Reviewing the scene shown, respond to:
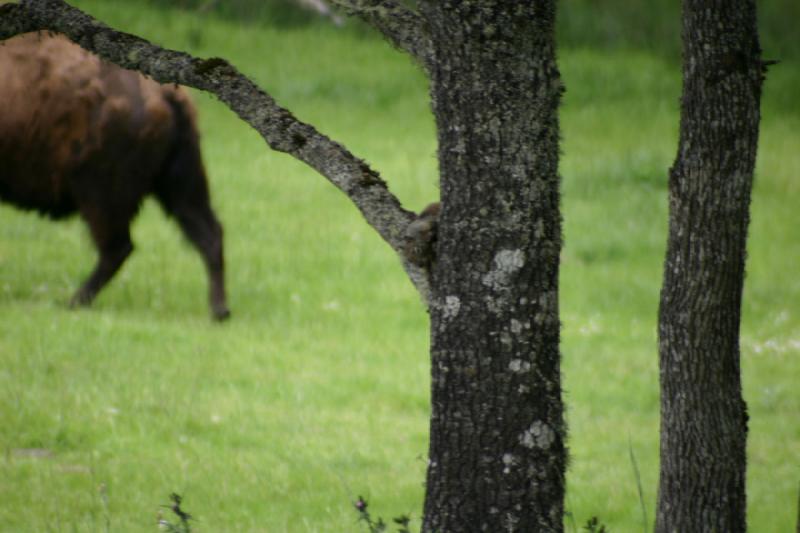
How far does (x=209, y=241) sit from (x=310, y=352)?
126cm

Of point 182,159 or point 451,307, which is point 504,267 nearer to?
point 451,307

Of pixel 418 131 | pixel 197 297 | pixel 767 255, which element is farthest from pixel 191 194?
pixel 418 131

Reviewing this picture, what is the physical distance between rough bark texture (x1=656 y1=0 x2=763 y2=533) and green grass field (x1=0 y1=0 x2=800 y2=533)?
4.66 feet

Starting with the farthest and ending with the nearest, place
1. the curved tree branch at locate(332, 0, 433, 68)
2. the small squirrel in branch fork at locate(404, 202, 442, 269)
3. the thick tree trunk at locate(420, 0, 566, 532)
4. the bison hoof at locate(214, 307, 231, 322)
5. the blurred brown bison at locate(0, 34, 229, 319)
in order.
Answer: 1. the bison hoof at locate(214, 307, 231, 322)
2. the blurred brown bison at locate(0, 34, 229, 319)
3. the curved tree branch at locate(332, 0, 433, 68)
4. the small squirrel in branch fork at locate(404, 202, 442, 269)
5. the thick tree trunk at locate(420, 0, 566, 532)

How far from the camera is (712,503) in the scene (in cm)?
440

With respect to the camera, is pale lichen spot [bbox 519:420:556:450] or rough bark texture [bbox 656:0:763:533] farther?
rough bark texture [bbox 656:0:763:533]

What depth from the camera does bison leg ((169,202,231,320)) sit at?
932 centimetres

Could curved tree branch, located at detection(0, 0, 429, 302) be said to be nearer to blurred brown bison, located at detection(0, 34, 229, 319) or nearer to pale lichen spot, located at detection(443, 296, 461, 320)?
pale lichen spot, located at detection(443, 296, 461, 320)

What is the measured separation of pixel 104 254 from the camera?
9164 mm

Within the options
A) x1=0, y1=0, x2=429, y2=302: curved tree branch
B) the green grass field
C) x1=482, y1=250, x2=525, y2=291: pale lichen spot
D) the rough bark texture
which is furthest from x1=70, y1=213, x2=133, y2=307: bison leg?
x1=482, y1=250, x2=525, y2=291: pale lichen spot

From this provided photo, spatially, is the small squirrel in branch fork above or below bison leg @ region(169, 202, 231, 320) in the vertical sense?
below

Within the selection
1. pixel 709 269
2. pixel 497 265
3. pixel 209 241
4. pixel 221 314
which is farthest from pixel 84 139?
pixel 497 265

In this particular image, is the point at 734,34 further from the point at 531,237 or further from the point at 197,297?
the point at 197,297

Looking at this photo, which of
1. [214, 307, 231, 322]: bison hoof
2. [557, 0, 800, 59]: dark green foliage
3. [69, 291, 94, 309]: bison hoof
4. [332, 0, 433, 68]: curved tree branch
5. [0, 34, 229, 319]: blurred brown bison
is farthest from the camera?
[557, 0, 800, 59]: dark green foliage
